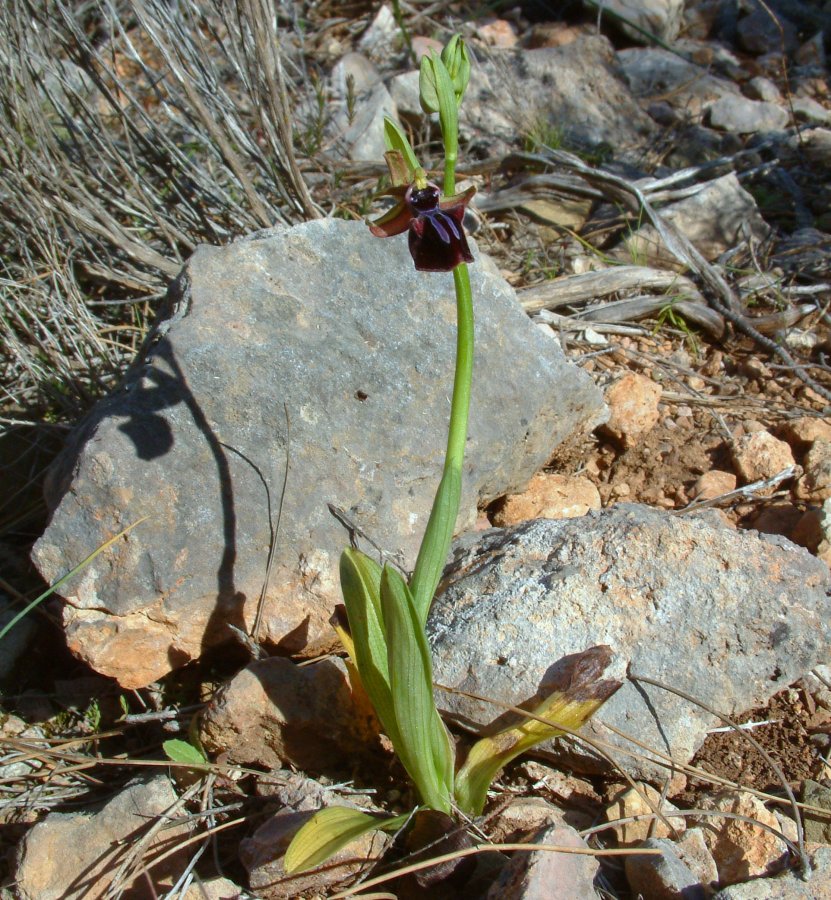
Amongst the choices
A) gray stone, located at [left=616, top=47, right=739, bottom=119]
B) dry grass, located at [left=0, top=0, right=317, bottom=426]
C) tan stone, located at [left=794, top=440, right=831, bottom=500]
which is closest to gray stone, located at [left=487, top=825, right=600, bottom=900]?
tan stone, located at [left=794, top=440, right=831, bottom=500]

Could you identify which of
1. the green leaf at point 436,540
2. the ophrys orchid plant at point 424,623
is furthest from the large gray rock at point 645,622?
the green leaf at point 436,540

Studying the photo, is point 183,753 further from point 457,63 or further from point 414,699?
point 457,63

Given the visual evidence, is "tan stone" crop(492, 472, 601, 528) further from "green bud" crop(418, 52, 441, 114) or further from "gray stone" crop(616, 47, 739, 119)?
"gray stone" crop(616, 47, 739, 119)

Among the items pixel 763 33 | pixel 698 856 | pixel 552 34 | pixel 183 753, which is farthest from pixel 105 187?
pixel 763 33

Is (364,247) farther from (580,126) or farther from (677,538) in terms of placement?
(580,126)

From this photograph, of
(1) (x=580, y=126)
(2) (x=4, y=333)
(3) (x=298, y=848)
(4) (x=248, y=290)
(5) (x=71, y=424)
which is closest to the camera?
(3) (x=298, y=848)

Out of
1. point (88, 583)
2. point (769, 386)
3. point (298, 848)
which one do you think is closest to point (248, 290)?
→ point (88, 583)

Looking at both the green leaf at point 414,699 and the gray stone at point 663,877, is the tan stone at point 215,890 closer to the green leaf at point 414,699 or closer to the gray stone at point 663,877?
the green leaf at point 414,699
